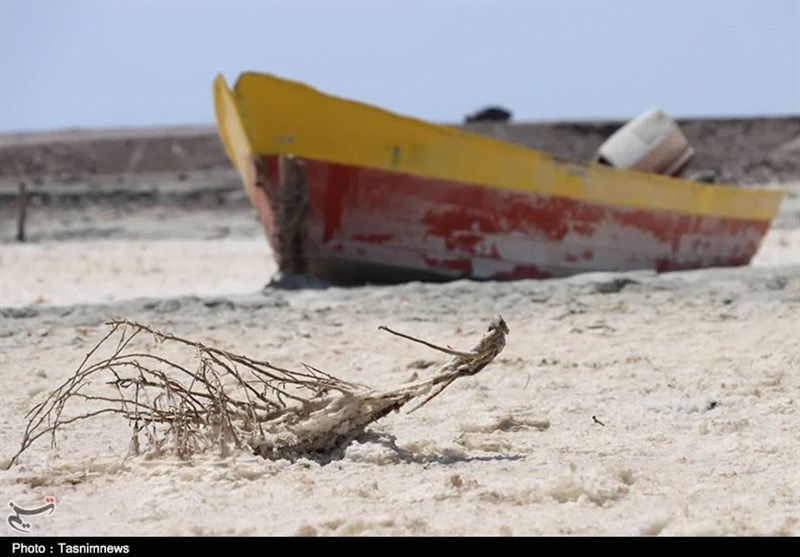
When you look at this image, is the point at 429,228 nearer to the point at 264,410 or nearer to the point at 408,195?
the point at 408,195

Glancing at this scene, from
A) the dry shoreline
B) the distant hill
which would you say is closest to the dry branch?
the dry shoreline

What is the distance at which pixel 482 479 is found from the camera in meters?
3.25

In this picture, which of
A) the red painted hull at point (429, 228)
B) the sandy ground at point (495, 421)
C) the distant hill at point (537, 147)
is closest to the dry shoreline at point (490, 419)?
the sandy ground at point (495, 421)

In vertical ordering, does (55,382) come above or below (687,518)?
below

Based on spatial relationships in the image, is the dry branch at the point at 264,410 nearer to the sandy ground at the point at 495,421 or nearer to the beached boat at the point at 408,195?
the sandy ground at the point at 495,421

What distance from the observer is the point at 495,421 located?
4105 mm

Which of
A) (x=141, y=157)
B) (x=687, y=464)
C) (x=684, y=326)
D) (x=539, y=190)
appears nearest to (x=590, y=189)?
(x=539, y=190)

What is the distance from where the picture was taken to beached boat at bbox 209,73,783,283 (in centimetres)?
884

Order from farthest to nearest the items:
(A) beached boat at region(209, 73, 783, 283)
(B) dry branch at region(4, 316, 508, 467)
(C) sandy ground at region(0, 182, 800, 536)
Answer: (A) beached boat at region(209, 73, 783, 283), (B) dry branch at region(4, 316, 508, 467), (C) sandy ground at region(0, 182, 800, 536)

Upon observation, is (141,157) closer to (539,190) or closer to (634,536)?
(539,190)

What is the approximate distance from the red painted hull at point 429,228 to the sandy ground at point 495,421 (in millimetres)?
1105

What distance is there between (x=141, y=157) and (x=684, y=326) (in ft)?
81.8

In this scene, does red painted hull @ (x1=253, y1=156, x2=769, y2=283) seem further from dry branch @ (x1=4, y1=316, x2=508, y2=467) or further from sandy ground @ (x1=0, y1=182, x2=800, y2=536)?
dry branch @ (x1=4, y1=316, x2=508, y2=467)

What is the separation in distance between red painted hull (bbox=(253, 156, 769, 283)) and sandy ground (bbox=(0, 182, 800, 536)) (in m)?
1.11
